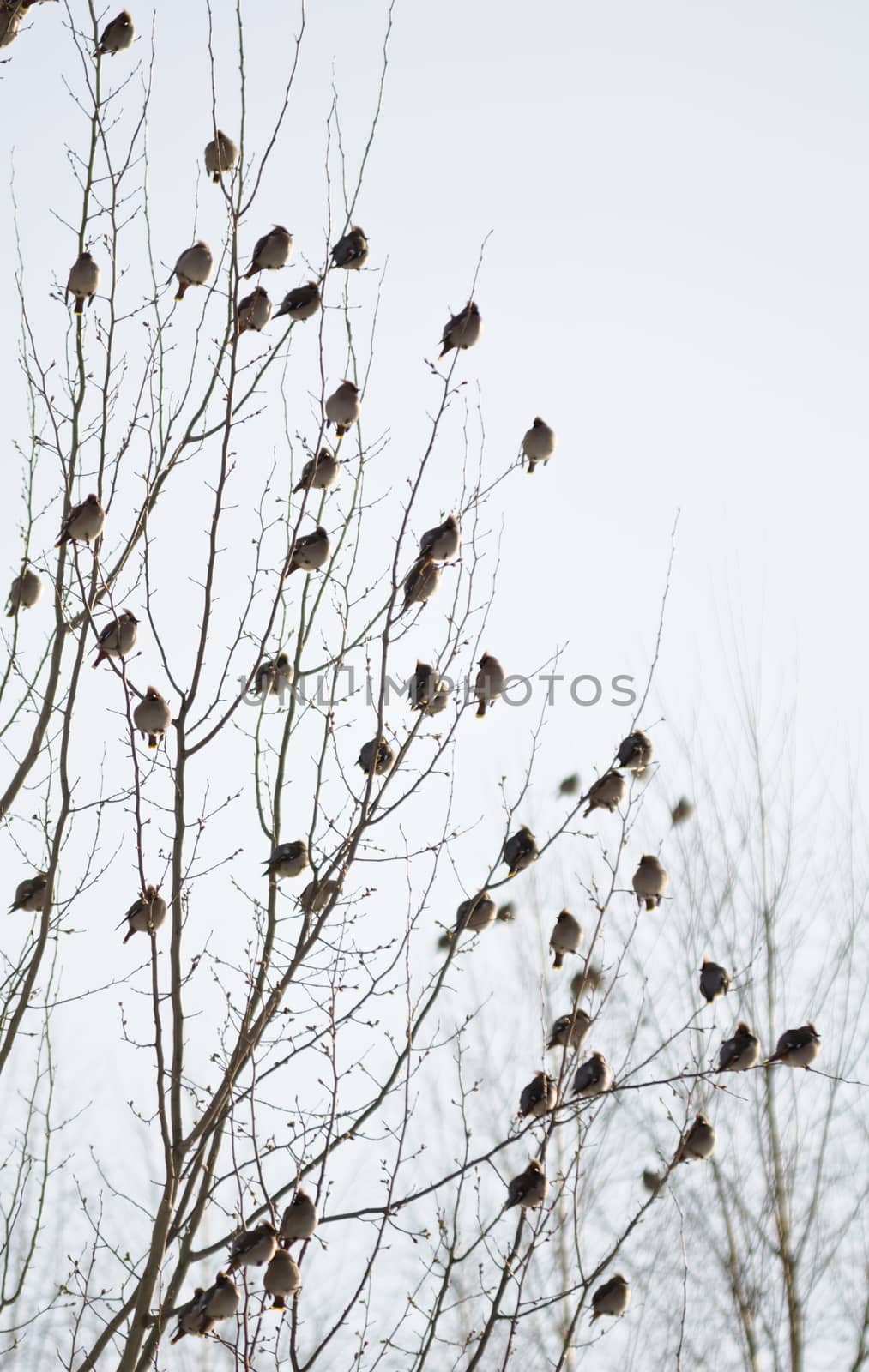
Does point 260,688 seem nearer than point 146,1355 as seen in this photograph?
No

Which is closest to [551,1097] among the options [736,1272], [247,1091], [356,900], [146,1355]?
[356,900]

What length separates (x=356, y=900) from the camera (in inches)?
141

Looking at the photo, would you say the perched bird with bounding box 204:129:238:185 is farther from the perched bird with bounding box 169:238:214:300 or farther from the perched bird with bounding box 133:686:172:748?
the perched bird with bounding box 133:686:172:748

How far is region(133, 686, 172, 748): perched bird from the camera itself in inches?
138

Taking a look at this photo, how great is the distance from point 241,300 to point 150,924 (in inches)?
70.7

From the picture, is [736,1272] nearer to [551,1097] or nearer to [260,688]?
[551,1097]

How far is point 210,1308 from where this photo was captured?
3.09 meters

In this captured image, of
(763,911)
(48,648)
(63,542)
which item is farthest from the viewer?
(763,911)

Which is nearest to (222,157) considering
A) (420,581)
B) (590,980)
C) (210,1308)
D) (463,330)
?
A: (463,330)

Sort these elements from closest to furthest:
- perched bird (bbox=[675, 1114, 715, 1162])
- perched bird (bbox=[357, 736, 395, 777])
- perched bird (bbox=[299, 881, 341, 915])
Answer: perched bird (bbox=[299, 881, 341, 915])
perched bird (bbox=[357, 736, 395, 777])
perched bird (bbox=[675, 1114, 715, 1162])

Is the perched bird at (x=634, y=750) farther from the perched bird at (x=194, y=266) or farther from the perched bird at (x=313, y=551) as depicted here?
the perched bird at (x=194, y=266)

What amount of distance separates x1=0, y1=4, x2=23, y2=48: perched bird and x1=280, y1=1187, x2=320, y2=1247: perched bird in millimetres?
2862

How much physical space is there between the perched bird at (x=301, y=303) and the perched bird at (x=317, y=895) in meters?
1.61

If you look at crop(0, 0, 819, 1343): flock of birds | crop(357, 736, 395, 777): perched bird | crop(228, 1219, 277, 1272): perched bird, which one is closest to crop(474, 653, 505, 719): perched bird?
crop(0, 0, 819, 1343): flock of birds
